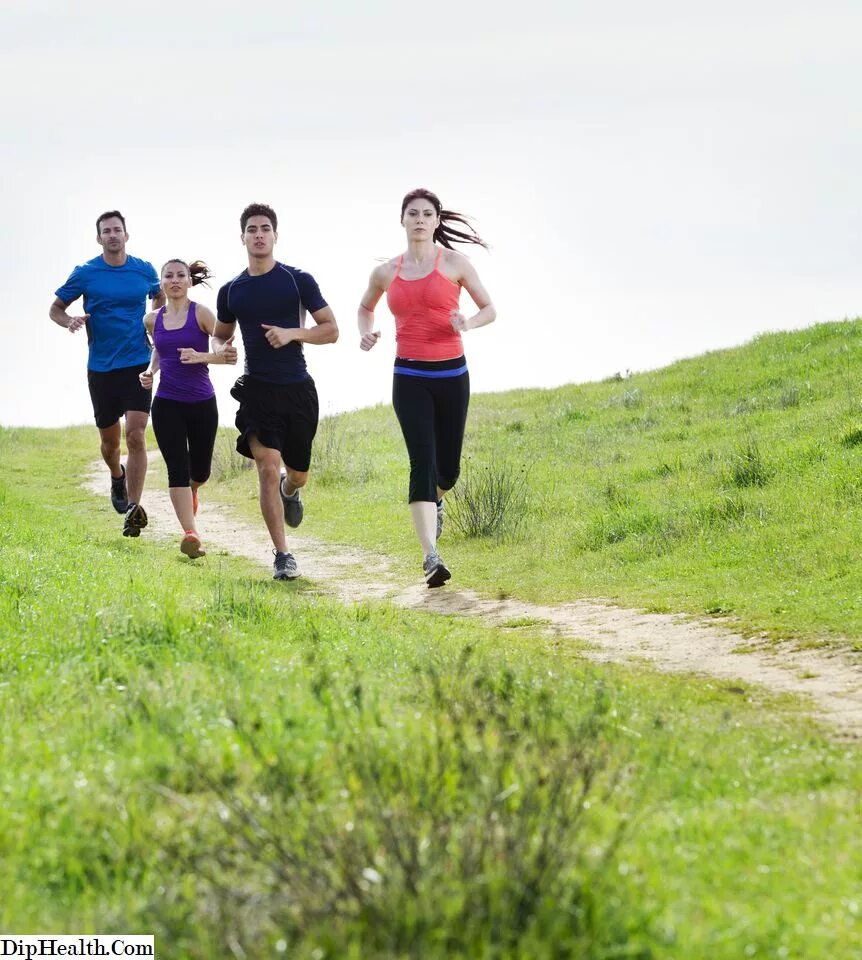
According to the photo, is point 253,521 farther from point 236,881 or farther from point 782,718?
point 236,881

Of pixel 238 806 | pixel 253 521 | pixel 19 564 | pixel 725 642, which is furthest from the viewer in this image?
pixel 253 521

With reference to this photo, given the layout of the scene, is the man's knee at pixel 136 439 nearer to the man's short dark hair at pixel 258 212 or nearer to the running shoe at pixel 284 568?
the running shoe at pixel 284 568

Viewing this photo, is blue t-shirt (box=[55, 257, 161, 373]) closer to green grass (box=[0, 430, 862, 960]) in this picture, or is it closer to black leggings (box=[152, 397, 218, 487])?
black leggings (box=[152, 397, 218, 487])

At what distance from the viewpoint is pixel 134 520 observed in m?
12.3

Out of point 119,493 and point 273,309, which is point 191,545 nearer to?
point 273,309

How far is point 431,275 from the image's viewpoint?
9234mm

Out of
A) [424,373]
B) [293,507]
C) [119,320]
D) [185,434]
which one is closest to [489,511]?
[293,507]

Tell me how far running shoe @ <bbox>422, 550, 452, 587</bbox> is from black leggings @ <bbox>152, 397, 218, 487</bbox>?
2.62 meters

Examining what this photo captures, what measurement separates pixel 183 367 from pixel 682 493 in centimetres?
492

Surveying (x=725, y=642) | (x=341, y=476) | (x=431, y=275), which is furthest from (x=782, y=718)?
(x=341, y=476)

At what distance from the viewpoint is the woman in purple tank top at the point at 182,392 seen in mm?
10648

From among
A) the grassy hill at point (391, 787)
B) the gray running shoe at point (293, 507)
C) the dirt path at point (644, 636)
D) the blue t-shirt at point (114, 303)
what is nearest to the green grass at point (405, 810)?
the grassy hill at point (391, 787)

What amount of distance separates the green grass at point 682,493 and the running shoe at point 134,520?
2254 millimetres

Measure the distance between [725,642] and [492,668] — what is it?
2105mm
